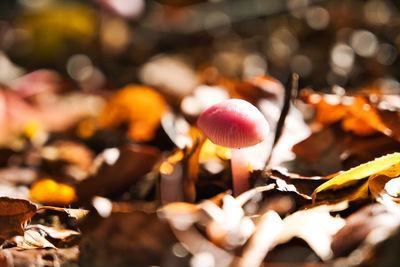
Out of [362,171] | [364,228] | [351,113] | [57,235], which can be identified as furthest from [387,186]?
[57,235]

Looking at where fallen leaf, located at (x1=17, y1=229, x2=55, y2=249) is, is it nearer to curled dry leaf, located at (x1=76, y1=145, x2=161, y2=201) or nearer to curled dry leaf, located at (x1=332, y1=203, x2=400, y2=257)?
curled dry leaf, located at (x1=76, y1=145, x2=161, y2=201)

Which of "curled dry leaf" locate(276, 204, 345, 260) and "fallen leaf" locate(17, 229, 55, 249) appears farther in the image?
"fallen leaf" locate(17, 229, 55, 249)

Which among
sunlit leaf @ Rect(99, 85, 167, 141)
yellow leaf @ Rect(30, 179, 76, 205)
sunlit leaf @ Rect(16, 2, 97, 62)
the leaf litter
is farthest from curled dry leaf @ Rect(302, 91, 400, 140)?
sunlit leaf @ Rect(16, 2, 97, 62)

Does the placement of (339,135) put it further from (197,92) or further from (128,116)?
(128,116)

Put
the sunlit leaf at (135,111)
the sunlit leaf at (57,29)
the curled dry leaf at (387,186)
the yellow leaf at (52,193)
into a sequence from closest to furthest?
the curled dry leaf at (387,186)
the yellow leaf at (52,193)
the sunlit leaf at (135,111)
the sunlit leaf at (57,29)

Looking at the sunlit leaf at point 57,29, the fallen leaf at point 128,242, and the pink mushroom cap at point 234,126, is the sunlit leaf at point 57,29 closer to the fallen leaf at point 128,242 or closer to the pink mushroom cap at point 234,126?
the pink mushroom cap at point 234,126

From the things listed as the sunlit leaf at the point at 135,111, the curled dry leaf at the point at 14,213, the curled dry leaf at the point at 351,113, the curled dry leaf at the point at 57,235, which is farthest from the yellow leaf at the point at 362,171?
the sunlit leaf at the point at 135,111
